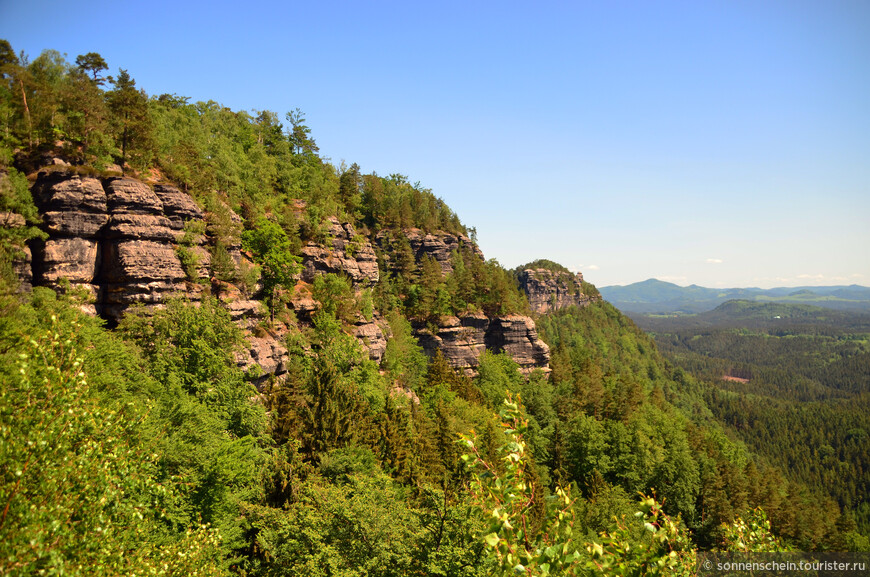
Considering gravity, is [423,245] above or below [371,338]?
above

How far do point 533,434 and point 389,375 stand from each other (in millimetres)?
20015

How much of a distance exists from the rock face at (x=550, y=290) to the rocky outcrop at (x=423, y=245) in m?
72.0

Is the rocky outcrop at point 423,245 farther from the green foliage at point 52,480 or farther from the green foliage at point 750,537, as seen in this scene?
the green foliage at point 750,537

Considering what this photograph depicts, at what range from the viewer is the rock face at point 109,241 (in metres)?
24.9

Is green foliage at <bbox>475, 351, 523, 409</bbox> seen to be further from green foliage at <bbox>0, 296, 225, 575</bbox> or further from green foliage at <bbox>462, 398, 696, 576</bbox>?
green foliage at <bbox>462, 398, 696, 576</bbox>

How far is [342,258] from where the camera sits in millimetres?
48094

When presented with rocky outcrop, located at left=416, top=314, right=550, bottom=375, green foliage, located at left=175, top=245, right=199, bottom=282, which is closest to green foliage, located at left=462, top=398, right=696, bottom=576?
green foliage, located at left=175, top=245, right=199, bottom=282

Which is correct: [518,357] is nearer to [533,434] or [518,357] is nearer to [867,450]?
[533,434]

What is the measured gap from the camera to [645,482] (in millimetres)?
45344

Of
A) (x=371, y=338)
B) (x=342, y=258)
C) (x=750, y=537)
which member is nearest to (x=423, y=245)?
(x=342, y=258)

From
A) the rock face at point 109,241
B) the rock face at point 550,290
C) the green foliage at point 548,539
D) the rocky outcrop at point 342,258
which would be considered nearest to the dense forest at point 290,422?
the green foliage at point 548,539

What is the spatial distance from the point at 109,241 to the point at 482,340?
47.3 m

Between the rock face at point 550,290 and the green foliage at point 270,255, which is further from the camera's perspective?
the rock face at point 550,290

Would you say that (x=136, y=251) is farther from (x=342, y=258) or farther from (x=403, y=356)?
(x=403, y=356)
